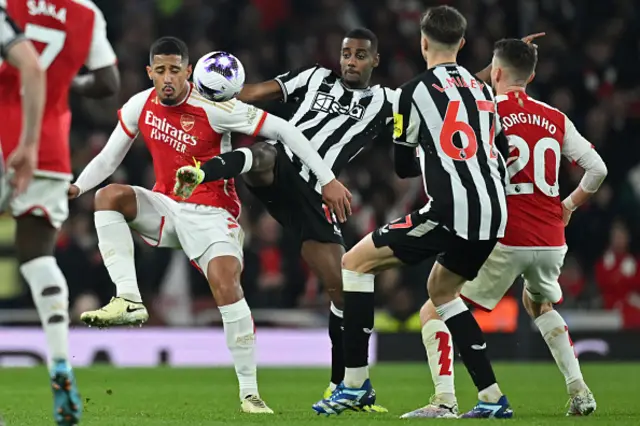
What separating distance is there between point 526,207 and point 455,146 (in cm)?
92

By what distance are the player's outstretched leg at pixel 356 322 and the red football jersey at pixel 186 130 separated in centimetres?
124

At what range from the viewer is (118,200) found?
23.8ft

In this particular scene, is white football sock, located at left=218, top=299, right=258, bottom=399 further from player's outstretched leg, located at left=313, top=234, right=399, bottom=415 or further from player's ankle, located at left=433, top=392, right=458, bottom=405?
player's ankle, located at left=433, top=392, right=458, bottom=405

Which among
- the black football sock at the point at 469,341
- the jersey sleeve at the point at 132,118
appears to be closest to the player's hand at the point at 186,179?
the jersey sleeve at the point at 132,118

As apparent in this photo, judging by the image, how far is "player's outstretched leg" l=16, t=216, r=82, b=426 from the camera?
505 centimetres

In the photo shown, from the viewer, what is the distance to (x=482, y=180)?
6.35 metres

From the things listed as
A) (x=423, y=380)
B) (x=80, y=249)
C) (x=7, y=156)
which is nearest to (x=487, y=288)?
(x=7, y=156)

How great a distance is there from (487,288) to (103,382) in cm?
Answer: 443

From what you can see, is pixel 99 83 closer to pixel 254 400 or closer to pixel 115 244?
pixel 115 244

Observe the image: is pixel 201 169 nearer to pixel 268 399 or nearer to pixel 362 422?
pixel 362 422

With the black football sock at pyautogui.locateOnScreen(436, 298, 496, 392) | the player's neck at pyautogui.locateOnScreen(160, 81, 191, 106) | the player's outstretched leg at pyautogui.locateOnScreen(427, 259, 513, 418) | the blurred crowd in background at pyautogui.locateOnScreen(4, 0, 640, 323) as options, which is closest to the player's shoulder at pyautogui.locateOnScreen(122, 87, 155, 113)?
the player's neck at pyautogui.locateOnScreen(160, 81, 191, 106)

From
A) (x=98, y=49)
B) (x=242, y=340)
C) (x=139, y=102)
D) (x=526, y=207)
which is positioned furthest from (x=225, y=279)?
(x=98, y=49)

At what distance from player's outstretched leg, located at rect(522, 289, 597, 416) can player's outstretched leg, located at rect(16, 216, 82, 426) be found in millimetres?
3134

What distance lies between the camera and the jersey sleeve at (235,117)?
725cm
